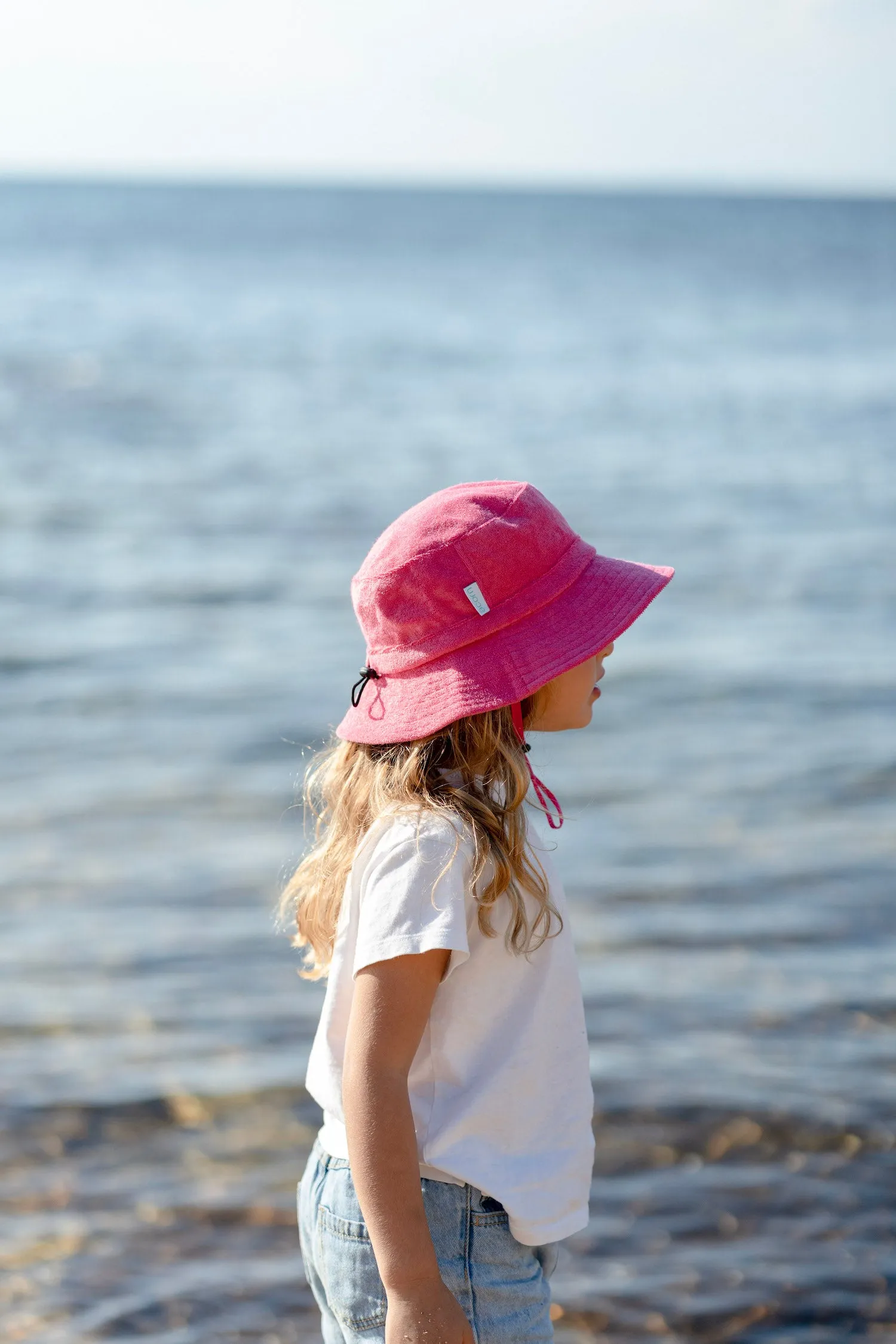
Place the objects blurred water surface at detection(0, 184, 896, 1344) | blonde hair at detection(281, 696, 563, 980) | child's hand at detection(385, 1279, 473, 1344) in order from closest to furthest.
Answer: child's hand at detection(385, 1279, 473, 1344) < blonde hair at detection(281, 696, 563, 980) < blurred water surface at detection(0, 184, 896, 1344)

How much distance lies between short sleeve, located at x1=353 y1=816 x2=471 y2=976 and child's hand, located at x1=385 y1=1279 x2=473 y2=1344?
1.21 ft

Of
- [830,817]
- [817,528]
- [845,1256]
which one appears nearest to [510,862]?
[845,1256]

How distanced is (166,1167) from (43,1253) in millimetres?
387

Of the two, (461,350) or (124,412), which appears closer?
(124,412)

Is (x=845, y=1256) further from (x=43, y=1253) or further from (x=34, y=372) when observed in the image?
(x=34, y=372)

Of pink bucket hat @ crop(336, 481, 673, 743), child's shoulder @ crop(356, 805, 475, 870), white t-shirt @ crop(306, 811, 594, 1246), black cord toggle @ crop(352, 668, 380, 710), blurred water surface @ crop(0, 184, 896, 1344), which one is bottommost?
blurred water surface @ crop(0, 184, 896, 1344)

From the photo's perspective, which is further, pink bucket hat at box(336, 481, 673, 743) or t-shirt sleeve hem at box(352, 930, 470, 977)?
pink bucket hat at box(336, 481, 673, 743)

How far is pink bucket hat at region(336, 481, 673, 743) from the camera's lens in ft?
5.98

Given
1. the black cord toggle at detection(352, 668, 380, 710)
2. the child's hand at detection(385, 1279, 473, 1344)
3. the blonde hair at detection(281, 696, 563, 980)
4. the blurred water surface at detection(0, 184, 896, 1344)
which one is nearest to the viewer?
the child's hand at detection(385, 1279, 473, 1344)

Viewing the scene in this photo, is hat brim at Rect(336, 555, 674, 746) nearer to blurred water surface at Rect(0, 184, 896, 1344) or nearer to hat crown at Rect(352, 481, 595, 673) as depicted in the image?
hat crown at Rect(352, 481, 595, 673)

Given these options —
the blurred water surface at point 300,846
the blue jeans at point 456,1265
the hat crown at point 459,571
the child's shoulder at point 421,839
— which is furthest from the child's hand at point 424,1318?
the blurred water surface at point 300,846

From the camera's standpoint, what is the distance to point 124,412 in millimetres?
17281

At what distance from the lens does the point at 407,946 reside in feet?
5.43

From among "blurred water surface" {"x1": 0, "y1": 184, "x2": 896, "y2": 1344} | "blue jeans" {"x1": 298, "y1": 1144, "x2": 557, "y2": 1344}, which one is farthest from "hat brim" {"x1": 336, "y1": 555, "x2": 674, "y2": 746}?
"blurred water surface" {"x1": 0, "y1": 184, "x2": 896, "y2": 1344}
